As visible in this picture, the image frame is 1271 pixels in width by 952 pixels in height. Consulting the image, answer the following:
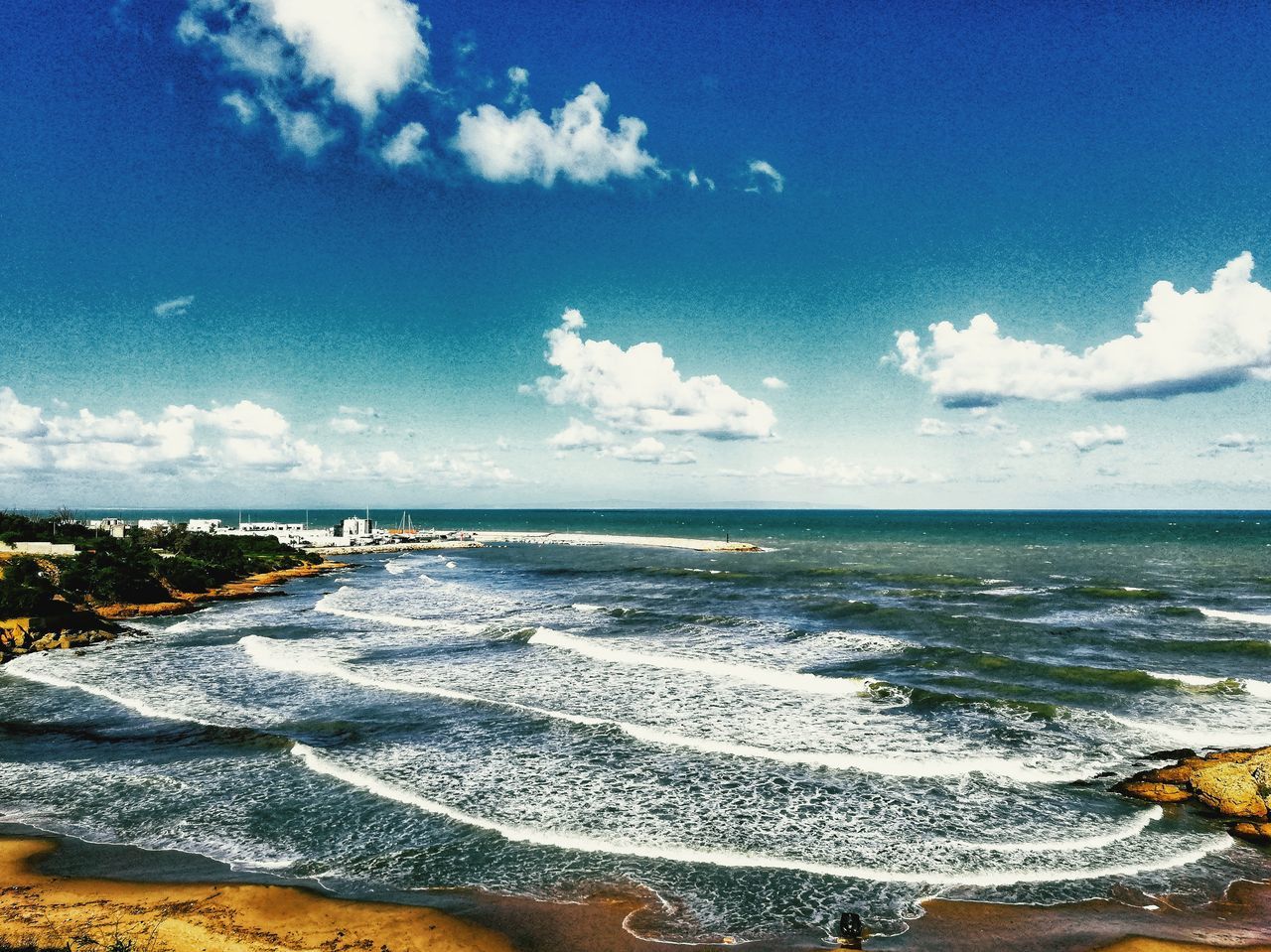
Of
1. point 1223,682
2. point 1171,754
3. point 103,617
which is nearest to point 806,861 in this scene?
point 1171,754

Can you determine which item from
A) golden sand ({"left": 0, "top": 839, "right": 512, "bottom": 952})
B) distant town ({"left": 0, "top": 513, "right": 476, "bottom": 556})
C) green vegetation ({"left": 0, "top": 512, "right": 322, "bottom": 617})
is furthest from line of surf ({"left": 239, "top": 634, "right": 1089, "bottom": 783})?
distant town ({"left": 0, "top": 513, "right": 476, "bottom": 556})

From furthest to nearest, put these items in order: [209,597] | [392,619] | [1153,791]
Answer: [209,597] < [392,619] < [1153,791]

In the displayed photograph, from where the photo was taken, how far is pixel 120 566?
48094 mm

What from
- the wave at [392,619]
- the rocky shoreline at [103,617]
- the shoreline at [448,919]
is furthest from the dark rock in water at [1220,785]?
the rocky shoreline at [103,617]

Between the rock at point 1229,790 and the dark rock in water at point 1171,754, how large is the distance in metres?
2.36

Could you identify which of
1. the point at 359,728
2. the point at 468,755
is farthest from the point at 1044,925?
the point at 359,728

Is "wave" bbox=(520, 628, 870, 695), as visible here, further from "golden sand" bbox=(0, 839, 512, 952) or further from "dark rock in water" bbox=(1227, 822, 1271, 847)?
"golden sand" bbox=(0, 839, 512, 952)

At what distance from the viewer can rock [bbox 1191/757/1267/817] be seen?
16.1 meters

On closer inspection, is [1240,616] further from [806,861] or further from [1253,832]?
[806,861]

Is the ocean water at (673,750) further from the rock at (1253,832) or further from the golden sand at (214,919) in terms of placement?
the golden sand at (214,919)

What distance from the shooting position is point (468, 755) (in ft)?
66.4

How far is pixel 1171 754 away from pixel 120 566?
58.5 meters

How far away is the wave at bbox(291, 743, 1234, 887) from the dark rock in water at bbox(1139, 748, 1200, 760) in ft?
14.7

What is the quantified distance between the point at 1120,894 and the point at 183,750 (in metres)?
23.8
